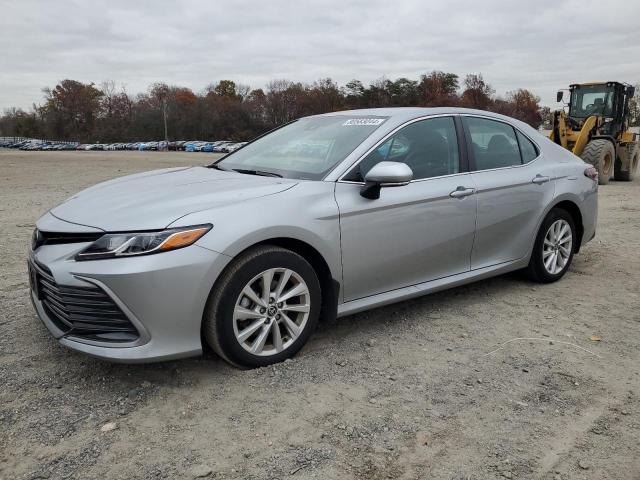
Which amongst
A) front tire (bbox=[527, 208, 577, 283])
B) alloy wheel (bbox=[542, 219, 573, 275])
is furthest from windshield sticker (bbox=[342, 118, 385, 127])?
alloy wheel (bbox=[542, 219, 573, 275])

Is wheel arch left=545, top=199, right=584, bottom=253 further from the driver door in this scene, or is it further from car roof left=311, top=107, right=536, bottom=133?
the driver door

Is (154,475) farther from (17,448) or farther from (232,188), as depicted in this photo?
(232,188)

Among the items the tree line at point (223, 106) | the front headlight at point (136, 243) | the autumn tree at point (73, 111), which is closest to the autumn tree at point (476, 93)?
the tree line at point (223, 106)

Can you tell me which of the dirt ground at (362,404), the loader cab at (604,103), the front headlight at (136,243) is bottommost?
the dirt ground at (362,404)

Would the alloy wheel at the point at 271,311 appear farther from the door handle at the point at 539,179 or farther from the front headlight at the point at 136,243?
the door handle at the point at 539,179

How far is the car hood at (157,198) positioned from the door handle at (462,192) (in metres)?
1.28

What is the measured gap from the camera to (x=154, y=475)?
2.35 meters

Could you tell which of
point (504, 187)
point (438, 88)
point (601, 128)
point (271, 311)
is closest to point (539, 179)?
point (504, 187)

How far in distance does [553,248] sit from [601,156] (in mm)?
10639

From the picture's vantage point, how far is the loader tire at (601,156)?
557 inches

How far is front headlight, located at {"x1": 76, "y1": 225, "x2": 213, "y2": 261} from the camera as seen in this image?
2.84 metres

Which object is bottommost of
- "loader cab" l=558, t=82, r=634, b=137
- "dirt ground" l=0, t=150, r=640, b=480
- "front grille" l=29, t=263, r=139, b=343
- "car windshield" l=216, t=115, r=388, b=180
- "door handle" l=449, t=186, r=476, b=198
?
"dirt ground" l=0, t=150, r=640, b=480

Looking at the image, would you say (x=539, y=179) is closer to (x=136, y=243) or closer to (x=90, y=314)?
(x=136, y=243)

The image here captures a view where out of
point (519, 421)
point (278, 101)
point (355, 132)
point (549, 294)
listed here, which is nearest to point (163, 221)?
point (355, 132)
